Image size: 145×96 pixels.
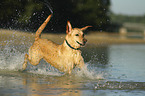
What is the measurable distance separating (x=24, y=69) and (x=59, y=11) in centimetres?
2682

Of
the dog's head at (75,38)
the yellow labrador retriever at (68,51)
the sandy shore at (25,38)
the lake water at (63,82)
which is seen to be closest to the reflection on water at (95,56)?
the lake water at (63,82)

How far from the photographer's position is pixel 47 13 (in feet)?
109

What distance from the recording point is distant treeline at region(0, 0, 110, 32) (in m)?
30.4

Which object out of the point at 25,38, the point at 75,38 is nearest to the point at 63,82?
the point at 75,38

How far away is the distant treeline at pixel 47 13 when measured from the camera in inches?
1196

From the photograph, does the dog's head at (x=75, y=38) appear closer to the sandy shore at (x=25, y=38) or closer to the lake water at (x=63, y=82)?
the lake water at (x=63, y=82)

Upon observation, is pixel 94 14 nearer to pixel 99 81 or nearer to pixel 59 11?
pixel 59 11

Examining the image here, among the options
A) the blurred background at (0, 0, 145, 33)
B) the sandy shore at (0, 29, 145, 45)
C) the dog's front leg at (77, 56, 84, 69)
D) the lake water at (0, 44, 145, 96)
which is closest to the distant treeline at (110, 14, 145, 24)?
the blurred background at (0, 0, 145, 33)

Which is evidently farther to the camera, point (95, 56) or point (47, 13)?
point (47, 13)

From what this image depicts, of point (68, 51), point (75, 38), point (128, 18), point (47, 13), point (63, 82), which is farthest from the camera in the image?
point (128, 18)

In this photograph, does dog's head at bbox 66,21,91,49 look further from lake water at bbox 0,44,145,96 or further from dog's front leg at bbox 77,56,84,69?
lake water at bbox 0,44,145,96

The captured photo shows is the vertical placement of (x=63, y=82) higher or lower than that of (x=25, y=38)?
lower

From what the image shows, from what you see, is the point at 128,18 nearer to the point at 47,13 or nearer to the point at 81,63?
the point at 47,13

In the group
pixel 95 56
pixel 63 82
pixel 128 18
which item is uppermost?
pixel 128 18
